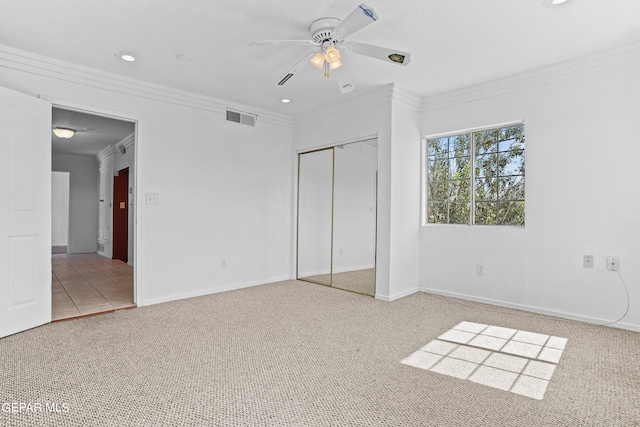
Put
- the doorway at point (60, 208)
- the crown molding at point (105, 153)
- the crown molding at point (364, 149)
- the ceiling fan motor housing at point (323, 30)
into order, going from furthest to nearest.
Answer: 1. the doorway at point (60, 208)
2. the crown molding at point (105, 153)
3. the crown molding at point (364, 149)
4. the ceiling fan motor housing at point (323, 30)

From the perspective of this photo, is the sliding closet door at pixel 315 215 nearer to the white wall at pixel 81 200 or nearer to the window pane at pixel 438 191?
the window pane at pixel 438 191

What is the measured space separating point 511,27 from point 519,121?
1.27 metres

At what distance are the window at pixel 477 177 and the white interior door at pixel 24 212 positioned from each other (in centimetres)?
412

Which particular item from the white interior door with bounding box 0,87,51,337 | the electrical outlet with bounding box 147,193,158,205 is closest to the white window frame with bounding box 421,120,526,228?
the electrical outlet with bounding box 147,193,158,205

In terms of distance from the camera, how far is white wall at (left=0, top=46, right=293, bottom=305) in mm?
3473

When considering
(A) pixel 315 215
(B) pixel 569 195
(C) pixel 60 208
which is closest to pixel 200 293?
(A) pixel 315 215

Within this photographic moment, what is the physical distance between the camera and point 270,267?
503cm

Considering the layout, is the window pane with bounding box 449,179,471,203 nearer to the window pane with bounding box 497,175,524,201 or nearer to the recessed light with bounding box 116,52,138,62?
the window pane with bounding box 497,175,524,201

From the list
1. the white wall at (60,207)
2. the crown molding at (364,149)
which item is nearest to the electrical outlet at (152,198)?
the crown molding at (364,149)

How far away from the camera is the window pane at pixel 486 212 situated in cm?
397

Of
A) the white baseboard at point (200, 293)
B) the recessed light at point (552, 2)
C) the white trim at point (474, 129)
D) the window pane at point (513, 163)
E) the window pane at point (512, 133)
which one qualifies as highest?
the recessed light at point (552, 2)

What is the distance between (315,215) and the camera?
518cm

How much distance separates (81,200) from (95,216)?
1.61 ft

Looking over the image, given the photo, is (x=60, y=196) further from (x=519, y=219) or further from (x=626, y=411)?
(x=626, y=411)
